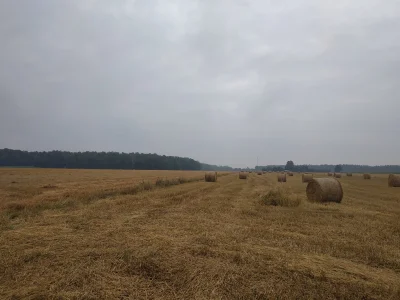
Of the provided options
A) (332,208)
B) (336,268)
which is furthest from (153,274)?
(332,208)

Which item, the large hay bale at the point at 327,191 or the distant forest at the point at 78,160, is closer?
the large hay bale at the point at 327,191

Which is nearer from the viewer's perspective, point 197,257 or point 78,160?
point 197,257

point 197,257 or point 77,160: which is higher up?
point 77,160

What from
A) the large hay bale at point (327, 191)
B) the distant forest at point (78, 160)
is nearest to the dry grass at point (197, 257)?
the large hay bale at point (327, 191)

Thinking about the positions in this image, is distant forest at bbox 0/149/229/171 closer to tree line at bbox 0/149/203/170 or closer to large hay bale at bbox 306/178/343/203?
tree line at bbox 0/149/203/170

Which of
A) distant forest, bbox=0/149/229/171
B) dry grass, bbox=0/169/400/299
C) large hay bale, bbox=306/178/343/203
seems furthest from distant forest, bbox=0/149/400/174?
dry grass, bbox=0/169/400/299

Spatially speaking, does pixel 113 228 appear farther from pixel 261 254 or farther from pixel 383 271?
pixel 383 271

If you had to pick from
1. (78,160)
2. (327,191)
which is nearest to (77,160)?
(78,160)

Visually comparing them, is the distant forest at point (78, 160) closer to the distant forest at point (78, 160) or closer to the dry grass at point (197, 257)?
the distant forest at point (78, 160)

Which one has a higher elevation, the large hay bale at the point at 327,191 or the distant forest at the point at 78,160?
the distant forest at the point at 78,160

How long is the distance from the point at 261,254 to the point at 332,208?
321 inches

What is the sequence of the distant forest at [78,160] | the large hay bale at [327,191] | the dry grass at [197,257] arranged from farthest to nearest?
the distant forest at [78,160] < the large hay bale at [327,191] < the dry grass at [197,257]

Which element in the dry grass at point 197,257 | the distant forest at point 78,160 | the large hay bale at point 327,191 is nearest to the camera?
the dry grass at point 197,257

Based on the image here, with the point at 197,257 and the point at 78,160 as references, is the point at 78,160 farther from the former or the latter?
the point at 197,257
